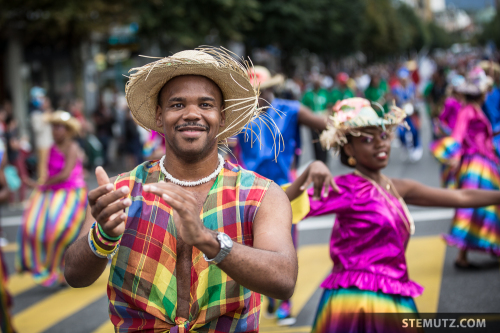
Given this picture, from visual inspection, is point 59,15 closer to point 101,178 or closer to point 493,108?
point 493,108

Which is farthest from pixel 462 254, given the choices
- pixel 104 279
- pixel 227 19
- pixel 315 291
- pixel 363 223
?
pixel 227 19

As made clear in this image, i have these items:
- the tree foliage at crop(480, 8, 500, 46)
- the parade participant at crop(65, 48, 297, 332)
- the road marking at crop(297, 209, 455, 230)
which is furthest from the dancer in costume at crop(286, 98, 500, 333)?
the tree foliage at crop(480, 8, 500, 46)

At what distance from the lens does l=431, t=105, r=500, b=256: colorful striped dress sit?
6234 mm

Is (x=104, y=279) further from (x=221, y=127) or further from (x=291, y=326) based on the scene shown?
(x=221, y=127)

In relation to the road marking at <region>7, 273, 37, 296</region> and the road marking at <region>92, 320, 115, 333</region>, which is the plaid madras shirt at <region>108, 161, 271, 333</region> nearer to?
the road marking at <region>92, 320, 115, 333</region>

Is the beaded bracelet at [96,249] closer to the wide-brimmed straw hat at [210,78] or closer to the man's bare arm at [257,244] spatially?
the man's bare arm at [257,244]

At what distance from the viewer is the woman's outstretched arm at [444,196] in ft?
11.4

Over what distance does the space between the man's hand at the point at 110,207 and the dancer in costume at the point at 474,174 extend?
4.93 metres

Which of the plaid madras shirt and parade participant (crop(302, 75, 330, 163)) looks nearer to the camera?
the plaid madras shirt

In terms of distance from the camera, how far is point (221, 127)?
2.49m

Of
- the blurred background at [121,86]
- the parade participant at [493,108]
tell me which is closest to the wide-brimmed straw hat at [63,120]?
the blurred background at [121,86]

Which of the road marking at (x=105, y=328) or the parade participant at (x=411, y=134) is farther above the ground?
the parade participant at (x=411, y=134)

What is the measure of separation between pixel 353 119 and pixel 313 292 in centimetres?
285

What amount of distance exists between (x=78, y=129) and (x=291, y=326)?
3.65m
